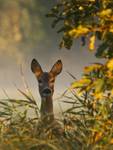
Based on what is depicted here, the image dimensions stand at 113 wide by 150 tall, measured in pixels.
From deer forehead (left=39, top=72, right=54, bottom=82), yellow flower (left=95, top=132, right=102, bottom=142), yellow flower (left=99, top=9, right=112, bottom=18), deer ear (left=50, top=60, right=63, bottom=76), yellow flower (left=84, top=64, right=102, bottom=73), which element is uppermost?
deer ear (left=50, top=60, right=63, bottom=76)

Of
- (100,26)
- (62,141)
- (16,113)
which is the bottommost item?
(62,141)

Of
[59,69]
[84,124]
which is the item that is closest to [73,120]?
[84,124]

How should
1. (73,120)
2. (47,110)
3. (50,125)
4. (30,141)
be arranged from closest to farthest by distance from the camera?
(30,141) → (50,125) → (73,120) → (47,110)

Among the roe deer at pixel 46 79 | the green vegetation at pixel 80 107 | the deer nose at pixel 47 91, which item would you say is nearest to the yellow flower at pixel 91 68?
the green vegetation at pixel 80 107

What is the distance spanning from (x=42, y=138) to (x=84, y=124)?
85 cm

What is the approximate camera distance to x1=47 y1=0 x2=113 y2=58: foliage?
5952 mm

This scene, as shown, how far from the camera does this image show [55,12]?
311 inches

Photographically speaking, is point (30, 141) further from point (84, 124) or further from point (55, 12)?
point (55, 12)

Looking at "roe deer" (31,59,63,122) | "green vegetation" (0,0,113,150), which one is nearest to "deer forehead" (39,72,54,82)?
"roe deer" (31,59,63,122)

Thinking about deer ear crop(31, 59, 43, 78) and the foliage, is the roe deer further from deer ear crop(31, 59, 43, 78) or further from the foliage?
the foliage

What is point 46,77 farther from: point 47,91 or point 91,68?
point 91,68

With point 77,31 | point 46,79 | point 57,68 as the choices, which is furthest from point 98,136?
point 46,79

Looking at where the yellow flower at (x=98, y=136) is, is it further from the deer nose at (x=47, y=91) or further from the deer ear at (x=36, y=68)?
the deer nose at (x=47, y=91)

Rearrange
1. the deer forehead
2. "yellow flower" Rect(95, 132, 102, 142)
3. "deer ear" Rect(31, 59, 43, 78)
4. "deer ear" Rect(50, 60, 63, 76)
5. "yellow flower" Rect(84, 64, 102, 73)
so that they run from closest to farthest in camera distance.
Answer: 1. "yellow flower" Rect(84, 64, 102, 73)
2. "yellow flower" Rect(95, 132, 102, 142)
3. "deer ear" Rect(31, 59, 43, 78)
4. "deer ear" Rect(50, 60, 63, 76)
5. the deer forehead
